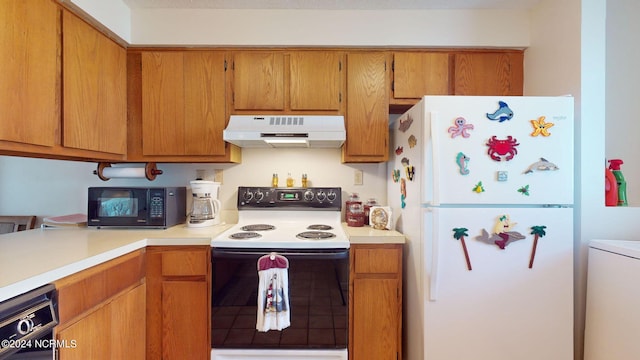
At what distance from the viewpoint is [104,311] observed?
121 centimetres

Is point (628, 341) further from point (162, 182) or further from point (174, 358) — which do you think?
point (162, 182)

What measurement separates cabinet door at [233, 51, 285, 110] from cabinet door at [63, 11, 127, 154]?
29.8 inches

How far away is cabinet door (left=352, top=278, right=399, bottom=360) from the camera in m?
1.52

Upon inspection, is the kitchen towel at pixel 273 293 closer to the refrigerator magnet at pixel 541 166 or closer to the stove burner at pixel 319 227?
the stove burner at pixel 319 227

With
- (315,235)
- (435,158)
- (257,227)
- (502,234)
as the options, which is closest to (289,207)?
(257,227)

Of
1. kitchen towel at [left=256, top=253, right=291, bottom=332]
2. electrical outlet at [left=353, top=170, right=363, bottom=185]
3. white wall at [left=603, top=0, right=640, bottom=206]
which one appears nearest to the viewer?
kitchen towel at [left=256, top=253, right=291, bottom=332]

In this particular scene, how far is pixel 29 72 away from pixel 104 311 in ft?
3.80

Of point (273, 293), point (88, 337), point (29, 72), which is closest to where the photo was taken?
point (88, 337)

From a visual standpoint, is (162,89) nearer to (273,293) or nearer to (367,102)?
(367,102)

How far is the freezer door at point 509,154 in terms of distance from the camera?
132cm

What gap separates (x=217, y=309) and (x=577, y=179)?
210 centimetres

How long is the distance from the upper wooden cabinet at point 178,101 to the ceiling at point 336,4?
29 centimetres

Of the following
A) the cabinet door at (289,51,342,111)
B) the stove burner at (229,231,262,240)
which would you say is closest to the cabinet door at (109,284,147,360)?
the stove burner at (229,231,262,240)

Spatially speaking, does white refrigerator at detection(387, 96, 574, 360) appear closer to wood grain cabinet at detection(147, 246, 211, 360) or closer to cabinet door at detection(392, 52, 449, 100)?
cabinet door at detection(392, 52, 449, 100)
